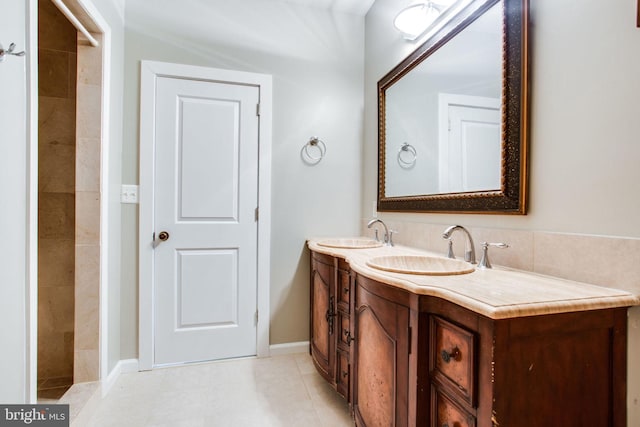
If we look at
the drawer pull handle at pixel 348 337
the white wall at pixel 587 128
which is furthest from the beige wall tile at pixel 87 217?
the white wall at pixel 587 128

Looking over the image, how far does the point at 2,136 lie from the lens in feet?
3.08

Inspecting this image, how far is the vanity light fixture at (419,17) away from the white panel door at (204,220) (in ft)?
3.50

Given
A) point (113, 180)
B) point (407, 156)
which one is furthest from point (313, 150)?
point (113, 180)

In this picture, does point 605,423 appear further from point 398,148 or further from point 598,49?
point 398,148

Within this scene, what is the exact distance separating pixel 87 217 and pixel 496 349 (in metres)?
1.97

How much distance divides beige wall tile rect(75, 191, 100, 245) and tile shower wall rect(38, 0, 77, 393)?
0.37 metres

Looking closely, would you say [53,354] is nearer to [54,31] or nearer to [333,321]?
[333,321]

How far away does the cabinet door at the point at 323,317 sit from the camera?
1755mm

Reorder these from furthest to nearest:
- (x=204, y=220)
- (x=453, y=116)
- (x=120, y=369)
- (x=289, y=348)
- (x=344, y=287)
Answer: (x=289, y=348) < (x=204, y=220) < (x=120, y=369) < (x=344, y=287) < (x=453, y=116)

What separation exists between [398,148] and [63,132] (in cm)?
211

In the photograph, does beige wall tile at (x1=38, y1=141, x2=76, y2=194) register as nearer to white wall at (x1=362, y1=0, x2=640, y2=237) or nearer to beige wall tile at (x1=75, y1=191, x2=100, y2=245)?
beige wall tile at (x1=75, y1=191, x2=100, y2=245)

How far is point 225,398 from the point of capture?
1.75 metres

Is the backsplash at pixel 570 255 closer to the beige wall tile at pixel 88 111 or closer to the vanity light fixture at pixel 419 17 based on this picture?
the vanity light fixture at pixel 419 17

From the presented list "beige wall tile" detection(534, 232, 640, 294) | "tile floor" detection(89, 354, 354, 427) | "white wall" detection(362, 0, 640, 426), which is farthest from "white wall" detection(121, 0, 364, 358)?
"beige wall tile" detection(534, 232, 640, 294)
